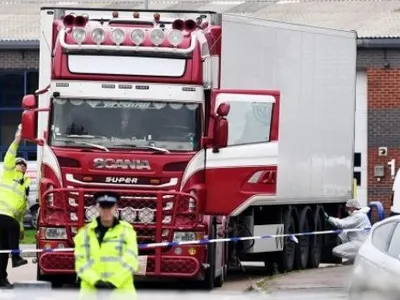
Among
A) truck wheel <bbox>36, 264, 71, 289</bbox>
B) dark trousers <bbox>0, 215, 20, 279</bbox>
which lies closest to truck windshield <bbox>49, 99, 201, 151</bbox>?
dark trousers <bbox>0, 215, 20, 279</bbox>

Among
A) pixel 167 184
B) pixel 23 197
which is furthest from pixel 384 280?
Answer: pixel 23 197

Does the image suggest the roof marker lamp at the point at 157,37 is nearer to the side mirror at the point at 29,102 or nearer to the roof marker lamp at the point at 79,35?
the roof marker lamp at the point at 79,35

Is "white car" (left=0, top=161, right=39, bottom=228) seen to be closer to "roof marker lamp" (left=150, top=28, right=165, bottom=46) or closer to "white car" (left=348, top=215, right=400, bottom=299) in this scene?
"roof marker lamp" (left=150, top=28, right=165, bottom=46)

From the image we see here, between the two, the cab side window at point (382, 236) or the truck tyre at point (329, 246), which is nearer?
the cab side window at point (382, 236)

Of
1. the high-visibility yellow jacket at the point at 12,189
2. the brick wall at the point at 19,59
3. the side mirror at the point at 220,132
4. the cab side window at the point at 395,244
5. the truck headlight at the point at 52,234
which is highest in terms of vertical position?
the brick wall at the point at 19,59

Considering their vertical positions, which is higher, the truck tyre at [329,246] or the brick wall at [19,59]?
the brick wall at [19,59]

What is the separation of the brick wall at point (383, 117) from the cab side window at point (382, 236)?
78.0 ft

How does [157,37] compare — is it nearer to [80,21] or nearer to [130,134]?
[80,21]

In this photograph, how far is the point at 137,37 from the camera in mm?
18188

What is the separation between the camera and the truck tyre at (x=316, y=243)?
954 inches

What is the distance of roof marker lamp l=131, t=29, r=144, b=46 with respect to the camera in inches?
715

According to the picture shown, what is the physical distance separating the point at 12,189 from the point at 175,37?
10.5 ft

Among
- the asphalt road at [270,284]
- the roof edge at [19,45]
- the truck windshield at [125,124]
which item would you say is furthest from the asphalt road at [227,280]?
the roof edge at [19,45]

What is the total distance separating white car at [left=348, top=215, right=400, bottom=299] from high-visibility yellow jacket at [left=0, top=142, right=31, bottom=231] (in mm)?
6476
